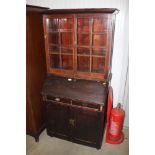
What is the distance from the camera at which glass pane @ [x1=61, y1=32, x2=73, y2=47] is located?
7.04 feet

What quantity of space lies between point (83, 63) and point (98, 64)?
22 cm

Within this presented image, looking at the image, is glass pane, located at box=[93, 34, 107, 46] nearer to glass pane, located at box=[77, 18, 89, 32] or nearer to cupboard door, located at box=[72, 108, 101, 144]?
glass pane, located at box=[77, 18, 89, 32]

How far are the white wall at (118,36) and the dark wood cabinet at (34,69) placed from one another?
416mm

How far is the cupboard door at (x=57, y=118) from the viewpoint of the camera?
218 cm

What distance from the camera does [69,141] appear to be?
2.35m

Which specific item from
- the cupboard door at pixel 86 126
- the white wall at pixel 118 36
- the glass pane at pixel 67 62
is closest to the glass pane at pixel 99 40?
the white wall at pixel 118 36

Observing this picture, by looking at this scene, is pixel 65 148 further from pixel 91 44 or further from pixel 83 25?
pixel 83 25

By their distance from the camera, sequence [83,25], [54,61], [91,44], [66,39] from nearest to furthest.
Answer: [91,44] → [83,25] → [66,39] → [54,61]

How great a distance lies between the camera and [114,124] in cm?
222

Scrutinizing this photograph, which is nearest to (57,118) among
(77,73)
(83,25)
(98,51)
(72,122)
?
(72,122)
